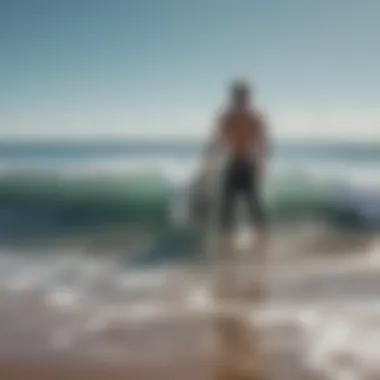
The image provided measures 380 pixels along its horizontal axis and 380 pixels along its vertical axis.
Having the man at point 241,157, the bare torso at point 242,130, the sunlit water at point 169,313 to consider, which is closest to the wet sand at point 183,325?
the sunlit water at point 169,313

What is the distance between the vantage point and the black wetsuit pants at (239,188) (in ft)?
26.7

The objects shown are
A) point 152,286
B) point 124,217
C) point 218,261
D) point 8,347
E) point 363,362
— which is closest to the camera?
point 363,362

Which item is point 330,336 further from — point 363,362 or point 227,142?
point 227,142

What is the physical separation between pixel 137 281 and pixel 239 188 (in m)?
2.27

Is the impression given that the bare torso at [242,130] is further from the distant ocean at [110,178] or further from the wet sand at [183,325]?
the wet sand at [183,325]

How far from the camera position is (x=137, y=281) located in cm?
632

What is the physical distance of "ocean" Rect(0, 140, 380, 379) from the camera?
433cm

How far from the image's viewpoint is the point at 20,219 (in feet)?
39.3

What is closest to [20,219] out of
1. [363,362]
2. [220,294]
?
[220,294]

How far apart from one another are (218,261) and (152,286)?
1198 mm

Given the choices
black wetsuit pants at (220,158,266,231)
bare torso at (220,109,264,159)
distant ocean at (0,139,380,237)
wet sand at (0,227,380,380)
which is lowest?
wet sand at (0,227,380,380)

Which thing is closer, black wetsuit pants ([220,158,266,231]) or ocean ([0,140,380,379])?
ocean ([0,140,380,379])

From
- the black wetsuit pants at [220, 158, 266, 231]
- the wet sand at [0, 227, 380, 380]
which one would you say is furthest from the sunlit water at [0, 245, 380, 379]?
the black wetsuit pants at [220, 158, 266, 231]

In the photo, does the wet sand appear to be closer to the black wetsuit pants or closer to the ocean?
the ocean
